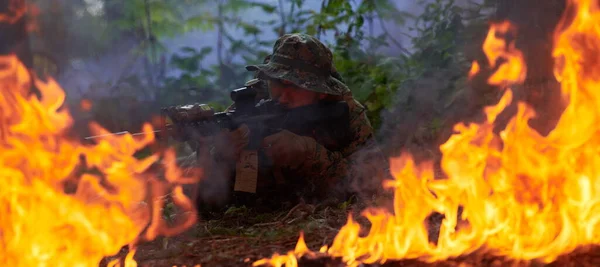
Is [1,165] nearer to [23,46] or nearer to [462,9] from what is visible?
[23,46]

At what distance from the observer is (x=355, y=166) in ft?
16.6

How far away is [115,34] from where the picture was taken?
9.64 meters

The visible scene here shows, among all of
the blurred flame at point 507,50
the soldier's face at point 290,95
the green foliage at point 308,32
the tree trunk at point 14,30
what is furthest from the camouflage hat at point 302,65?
the green foliage at point 308,32

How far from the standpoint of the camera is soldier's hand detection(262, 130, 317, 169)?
4.57 metres

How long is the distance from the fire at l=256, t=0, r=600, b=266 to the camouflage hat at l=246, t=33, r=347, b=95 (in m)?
1.11

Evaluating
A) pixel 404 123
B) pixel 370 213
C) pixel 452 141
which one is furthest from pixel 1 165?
pixel 404 123

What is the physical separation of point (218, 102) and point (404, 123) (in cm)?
351

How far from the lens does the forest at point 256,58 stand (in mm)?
6992

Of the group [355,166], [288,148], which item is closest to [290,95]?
[288,148]

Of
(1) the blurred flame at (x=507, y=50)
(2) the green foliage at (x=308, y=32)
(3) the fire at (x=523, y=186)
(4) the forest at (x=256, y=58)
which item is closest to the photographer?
(3) the fire at (x=523, y=186)

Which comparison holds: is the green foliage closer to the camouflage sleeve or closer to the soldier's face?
the camouflage sleeve

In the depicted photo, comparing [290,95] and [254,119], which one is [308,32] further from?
[254,119]

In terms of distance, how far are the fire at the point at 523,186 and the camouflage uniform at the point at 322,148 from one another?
1.08m

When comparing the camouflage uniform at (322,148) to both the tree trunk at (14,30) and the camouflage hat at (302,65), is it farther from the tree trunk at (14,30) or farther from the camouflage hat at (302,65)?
the tree trunk at (14,30)
